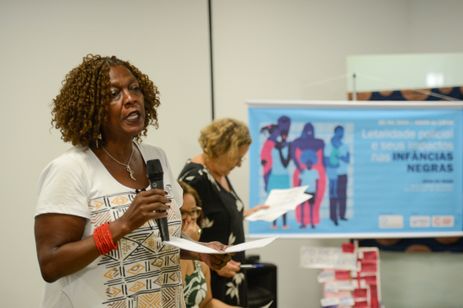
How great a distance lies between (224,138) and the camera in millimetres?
2734

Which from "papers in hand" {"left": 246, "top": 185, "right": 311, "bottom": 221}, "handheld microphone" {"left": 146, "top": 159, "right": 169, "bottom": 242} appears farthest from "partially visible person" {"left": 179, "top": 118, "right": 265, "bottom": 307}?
"handheld microphone" {"left": 146, "top": 159, "right": 169, "bottom": 242}

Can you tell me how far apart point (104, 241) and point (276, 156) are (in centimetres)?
217

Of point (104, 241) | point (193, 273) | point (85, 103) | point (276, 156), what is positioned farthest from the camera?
point (276, 156)

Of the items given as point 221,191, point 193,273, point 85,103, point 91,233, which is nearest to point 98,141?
point 85,103

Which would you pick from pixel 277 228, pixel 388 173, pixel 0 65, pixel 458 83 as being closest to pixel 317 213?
pixel 277 228

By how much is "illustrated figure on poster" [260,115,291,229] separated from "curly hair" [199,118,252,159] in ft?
1.45

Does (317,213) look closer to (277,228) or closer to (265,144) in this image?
(277,228)

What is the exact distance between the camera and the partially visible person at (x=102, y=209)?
1170 millimetres

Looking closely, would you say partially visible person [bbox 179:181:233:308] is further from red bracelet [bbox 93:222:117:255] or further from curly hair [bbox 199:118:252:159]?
red bracelet [bbox 93:222:117:255]

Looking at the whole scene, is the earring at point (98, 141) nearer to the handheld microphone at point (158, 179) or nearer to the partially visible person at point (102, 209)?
the partially visible person at point (102, 209)

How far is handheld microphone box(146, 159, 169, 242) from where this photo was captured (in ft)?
4.05

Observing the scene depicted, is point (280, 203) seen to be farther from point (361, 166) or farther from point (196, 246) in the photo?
point (196, 246)

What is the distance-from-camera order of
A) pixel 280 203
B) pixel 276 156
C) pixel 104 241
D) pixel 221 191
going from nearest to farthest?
pixel 104 241
pixel 221 191
pixel 280 203
pixel 276 156

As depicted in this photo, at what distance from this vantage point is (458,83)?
351 centimetres
